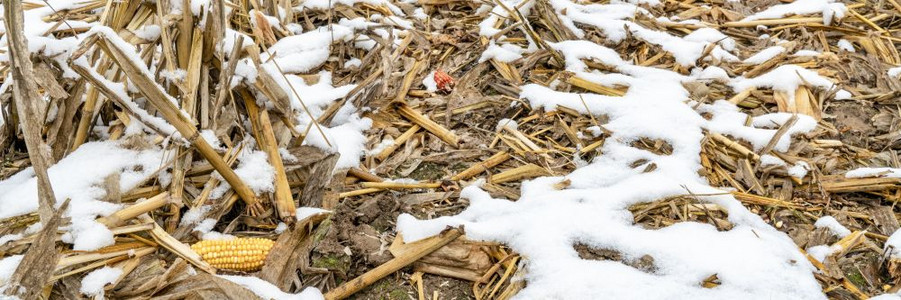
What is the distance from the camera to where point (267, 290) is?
6.15 feet

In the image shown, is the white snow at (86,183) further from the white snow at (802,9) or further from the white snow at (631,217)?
the white snow at (802,9)

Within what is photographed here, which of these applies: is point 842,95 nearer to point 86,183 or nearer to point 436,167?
point 436,167

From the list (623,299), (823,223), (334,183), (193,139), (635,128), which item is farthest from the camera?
(635,128)

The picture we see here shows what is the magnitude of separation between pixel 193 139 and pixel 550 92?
1470 mm

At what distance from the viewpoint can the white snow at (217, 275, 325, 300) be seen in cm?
186

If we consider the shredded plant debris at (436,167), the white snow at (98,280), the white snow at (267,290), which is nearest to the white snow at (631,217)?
the shredded plant debris at (436,167)

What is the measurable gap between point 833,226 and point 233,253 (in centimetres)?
186

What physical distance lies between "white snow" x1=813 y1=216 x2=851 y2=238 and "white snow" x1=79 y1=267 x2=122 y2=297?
212 cm

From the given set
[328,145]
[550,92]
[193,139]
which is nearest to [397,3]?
[550,92]

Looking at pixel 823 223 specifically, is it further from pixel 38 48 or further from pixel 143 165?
pixel 38 48

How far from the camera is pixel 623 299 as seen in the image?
1828 mm

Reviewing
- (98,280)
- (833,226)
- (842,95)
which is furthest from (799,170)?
(98,280)

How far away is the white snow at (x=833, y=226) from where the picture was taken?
214 centimetres

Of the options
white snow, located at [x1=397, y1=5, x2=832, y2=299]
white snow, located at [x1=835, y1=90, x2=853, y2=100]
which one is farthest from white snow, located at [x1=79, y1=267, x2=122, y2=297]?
white snow, located at [x1=835, y1=90, x2=853, y2=100]
